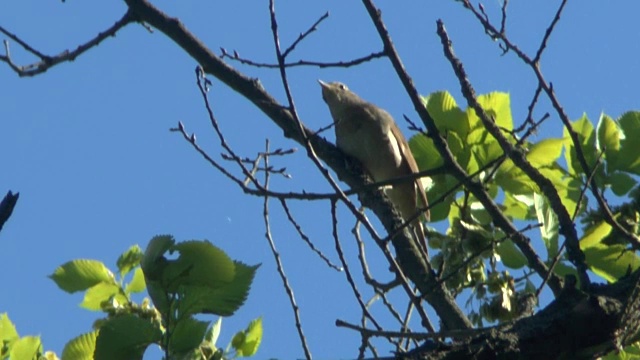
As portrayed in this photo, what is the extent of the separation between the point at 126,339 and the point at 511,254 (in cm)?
181

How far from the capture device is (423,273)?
386cm

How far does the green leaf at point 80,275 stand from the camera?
292 cm

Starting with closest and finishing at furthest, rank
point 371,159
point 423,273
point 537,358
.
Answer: point 537,358
point 423,273
point 371,159

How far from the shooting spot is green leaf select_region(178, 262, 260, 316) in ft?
7.32

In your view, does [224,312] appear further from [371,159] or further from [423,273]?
[371,159]

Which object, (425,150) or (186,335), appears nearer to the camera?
(186,335)

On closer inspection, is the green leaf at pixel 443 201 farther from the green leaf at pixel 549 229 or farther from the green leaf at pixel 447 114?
the green leaf at pixel 549 229

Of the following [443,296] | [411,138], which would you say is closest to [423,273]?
[443,296]

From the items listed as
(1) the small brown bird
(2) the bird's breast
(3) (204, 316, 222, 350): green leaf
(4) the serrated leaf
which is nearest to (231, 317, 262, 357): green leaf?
(3) (204, 316, 222, 350): green leaf

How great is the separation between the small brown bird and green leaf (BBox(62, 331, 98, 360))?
371cm

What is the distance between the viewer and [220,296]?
229 cm

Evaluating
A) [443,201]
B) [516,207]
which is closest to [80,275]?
[443,201]

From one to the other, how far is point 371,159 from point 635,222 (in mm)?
2775

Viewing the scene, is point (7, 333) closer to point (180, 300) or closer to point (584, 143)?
point (180, 300)
